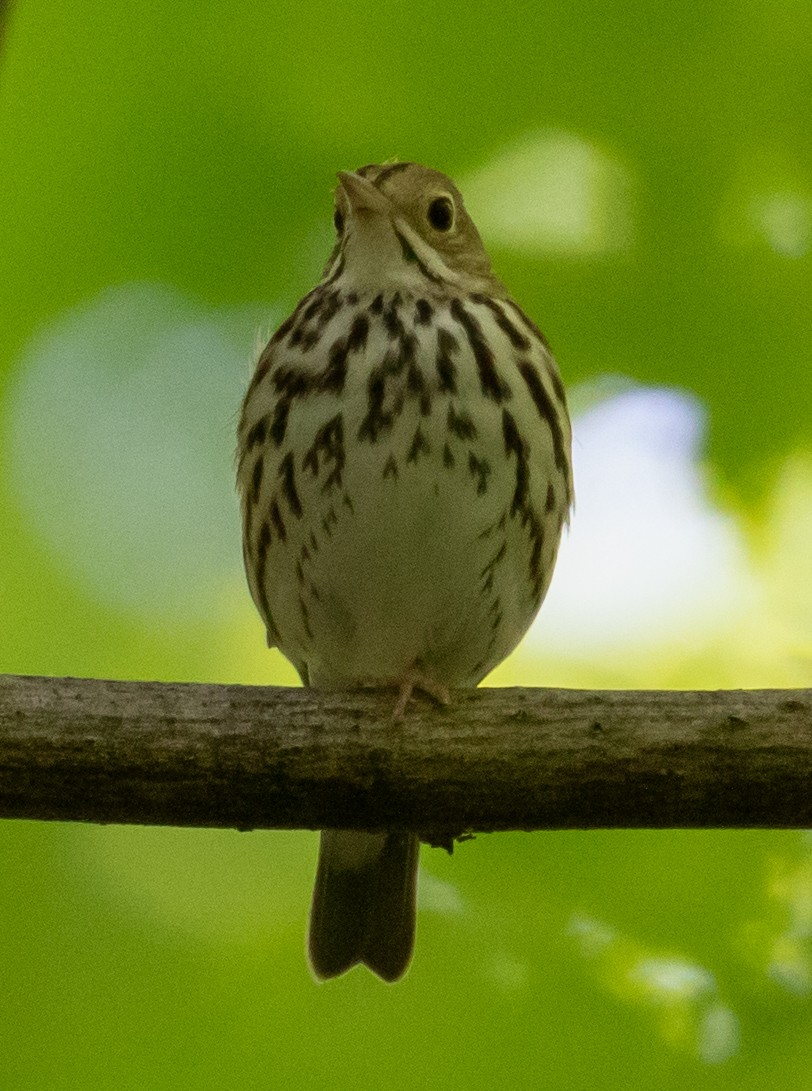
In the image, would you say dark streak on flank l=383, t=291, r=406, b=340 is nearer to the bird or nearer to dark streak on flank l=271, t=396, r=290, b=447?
the bird

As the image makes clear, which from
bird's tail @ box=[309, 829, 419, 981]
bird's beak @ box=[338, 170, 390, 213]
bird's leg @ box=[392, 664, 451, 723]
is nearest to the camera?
bird's leg @ box=[392, 664, 451, 723]

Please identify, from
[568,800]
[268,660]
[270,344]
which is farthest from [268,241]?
[568,800]

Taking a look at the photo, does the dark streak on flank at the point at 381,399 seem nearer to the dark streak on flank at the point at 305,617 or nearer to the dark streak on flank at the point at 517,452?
the dark streak on flank at the point at 517,452

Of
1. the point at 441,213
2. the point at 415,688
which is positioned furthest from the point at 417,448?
the point at 441,213

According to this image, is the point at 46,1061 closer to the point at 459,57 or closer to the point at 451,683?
the point at 451,683

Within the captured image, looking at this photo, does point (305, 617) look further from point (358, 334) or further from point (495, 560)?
point (358, 334)

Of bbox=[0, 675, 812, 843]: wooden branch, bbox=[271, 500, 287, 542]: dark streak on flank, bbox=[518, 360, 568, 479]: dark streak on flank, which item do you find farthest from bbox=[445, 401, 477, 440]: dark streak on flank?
bbox=[0, 675, 812, 843]: wooden branch
